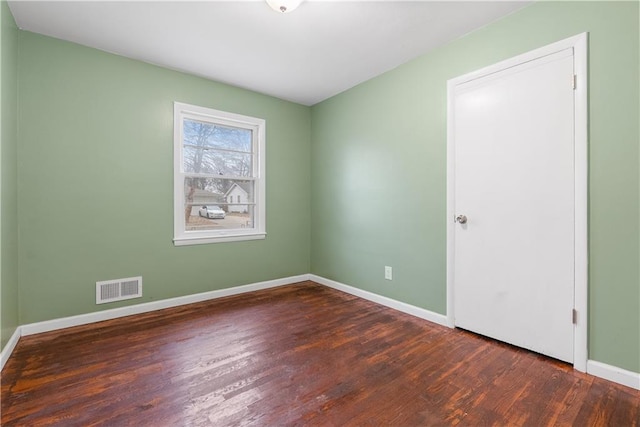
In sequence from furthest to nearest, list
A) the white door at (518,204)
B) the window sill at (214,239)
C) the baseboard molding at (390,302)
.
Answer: the window sill at (214,239), the baseboard molding at (390,302), the white door at (518,204)

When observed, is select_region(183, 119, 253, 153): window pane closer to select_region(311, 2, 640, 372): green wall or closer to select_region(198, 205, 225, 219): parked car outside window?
select_region(198, 205, 225, 219): parked car outside window

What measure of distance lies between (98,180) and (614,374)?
4183mm

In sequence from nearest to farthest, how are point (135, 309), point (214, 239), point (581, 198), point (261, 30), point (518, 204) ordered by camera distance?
point (581, 198), point (518, 204), point (261, 30), point (135, 309), point (214, 239)

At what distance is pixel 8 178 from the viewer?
6.80 feet


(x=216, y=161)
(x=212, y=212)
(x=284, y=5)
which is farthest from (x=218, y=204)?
(x=284, y=5)

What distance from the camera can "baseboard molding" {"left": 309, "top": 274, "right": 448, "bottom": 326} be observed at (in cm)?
266

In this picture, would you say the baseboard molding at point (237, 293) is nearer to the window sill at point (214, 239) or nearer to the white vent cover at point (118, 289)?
the white vent cover at point (118, 289)

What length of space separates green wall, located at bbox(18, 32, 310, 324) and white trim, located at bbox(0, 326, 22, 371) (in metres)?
0.12

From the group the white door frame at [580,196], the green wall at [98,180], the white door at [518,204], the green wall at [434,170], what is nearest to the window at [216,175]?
the green wall at [98,180]

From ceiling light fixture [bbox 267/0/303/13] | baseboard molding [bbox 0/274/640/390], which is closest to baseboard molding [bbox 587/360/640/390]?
baseboard molding [bbox 0/274/640/390]

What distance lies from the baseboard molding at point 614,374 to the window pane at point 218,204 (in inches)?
133

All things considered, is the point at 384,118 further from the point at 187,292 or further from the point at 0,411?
the point at 0,411

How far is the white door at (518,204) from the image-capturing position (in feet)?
6.38

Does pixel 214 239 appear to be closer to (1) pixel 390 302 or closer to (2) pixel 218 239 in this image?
(2) pixel 218 239
